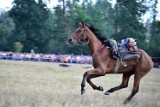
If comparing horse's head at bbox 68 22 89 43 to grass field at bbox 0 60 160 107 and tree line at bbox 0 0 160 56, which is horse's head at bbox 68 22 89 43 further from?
tree line at bbox 0 0 160 56

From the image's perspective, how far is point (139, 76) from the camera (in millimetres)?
14328

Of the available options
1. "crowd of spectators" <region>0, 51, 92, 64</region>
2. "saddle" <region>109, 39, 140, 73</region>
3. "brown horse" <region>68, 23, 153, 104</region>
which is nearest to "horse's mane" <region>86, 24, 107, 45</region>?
"brown horse" <region>68, 23, 153, 104</region>

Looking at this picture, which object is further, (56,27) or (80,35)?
(56,27)

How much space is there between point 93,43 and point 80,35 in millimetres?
554

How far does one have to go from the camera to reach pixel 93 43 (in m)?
14.1

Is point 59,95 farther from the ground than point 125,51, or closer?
closer

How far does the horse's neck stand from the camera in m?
14.0

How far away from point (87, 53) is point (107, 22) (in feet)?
90.5

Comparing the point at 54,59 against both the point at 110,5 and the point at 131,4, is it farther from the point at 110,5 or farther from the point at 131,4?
the point at 110,5

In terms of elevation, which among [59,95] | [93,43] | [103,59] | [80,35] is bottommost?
[59,95]

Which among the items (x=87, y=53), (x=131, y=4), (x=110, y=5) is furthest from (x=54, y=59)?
(x=110, y=5)

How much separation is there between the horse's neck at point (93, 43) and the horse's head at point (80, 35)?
0.16 metres

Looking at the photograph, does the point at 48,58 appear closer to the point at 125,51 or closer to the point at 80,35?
the point at 80,35

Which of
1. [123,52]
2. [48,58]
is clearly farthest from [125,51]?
[48,58]
